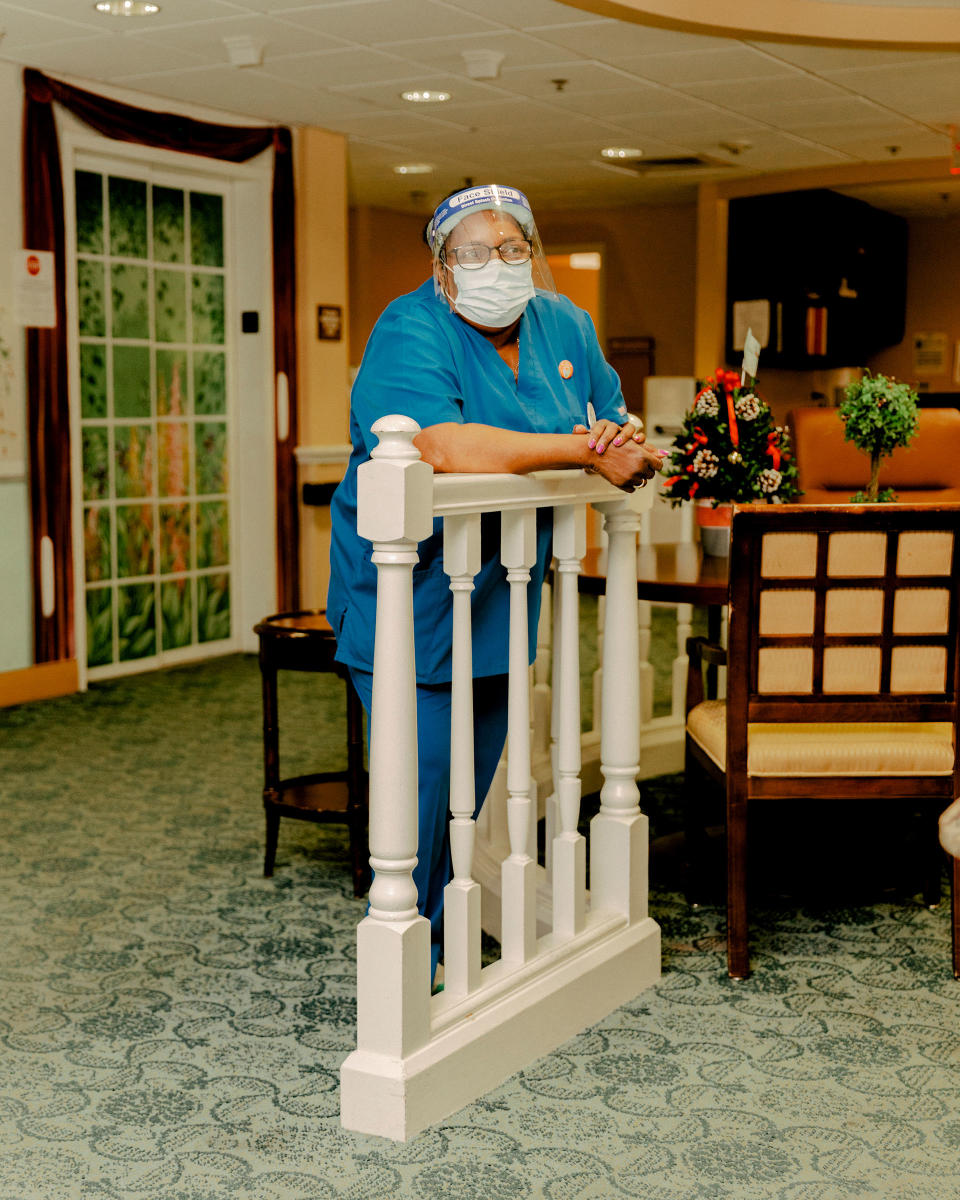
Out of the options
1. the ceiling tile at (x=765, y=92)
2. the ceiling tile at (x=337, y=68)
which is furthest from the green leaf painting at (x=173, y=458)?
the ceiling tile at (x=765, y=92)

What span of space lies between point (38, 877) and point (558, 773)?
1529mm

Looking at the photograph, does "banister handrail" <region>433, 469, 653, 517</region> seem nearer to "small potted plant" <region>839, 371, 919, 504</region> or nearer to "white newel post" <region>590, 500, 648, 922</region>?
"white newel post" <region>590, 500, 648, 922</region>

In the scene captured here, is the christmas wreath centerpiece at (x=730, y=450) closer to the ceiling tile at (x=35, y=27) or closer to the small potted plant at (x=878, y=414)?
the small potted plant at (x=878, y=414)

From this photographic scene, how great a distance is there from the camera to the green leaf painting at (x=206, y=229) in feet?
22.2

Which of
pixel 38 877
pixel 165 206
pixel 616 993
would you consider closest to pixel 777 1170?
pixel 616 993

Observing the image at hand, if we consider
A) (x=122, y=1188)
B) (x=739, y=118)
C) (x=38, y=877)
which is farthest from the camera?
(x=739, y=118)

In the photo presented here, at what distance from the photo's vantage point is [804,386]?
34.3ft

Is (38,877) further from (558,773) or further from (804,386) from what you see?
(804,386)

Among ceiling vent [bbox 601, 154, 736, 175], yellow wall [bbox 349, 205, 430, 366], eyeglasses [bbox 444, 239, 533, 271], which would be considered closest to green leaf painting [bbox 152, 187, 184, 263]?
ceiling vent [bbox 601, 154, 736, 175]

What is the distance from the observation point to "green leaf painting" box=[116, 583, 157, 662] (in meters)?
6.46

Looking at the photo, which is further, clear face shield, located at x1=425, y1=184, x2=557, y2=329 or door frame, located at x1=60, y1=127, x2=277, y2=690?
door frame, located at x1=60, y1=127, x2=277, y2=690

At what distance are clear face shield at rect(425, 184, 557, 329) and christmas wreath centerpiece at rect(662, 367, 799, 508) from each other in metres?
1.14

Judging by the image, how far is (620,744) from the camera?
2.79 m

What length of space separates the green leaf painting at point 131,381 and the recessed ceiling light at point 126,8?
5.59 ft
